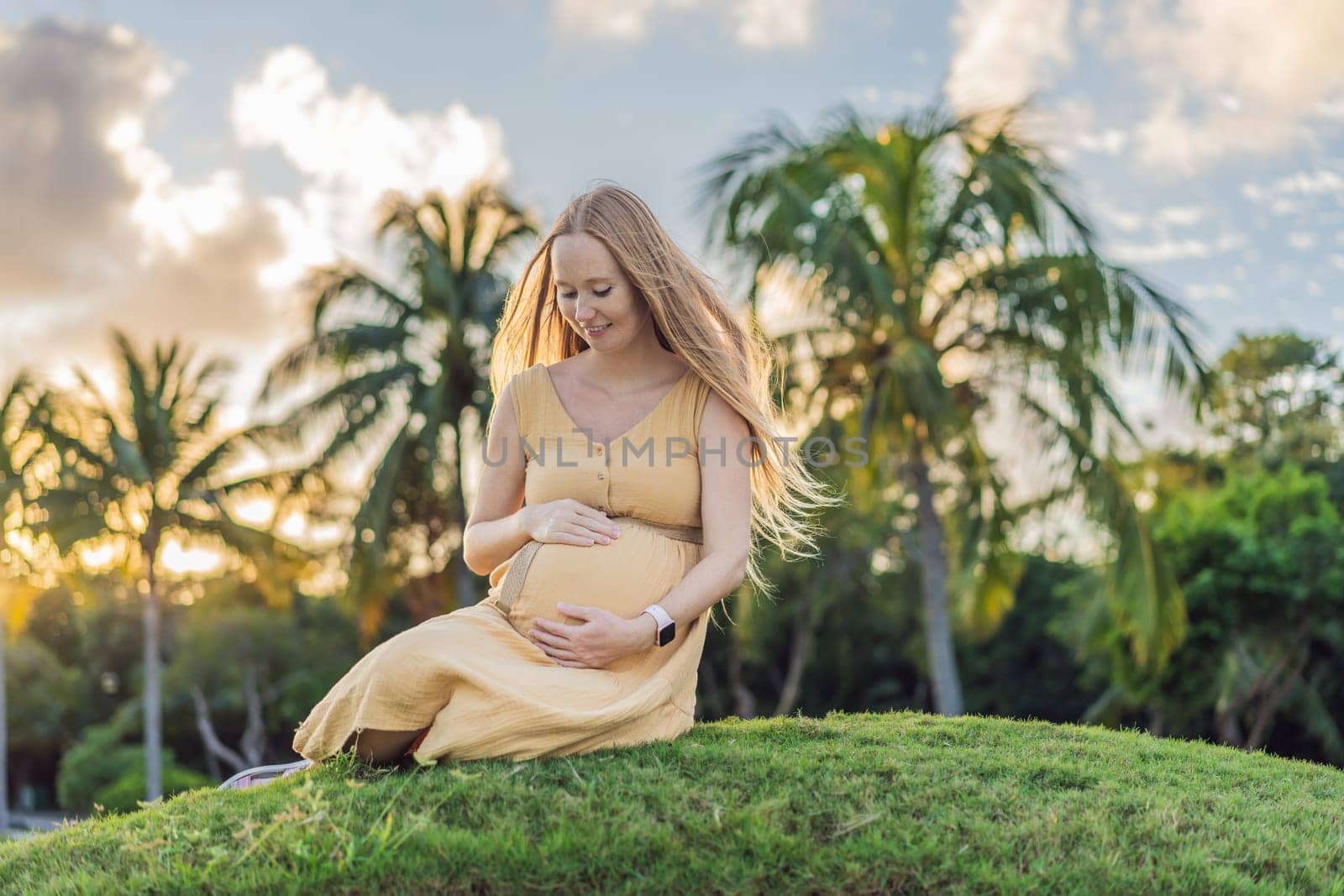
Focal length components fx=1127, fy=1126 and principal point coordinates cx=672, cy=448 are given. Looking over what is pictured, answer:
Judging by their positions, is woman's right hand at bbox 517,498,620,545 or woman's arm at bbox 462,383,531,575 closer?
woman's right hand at bbox 517,498,620,545

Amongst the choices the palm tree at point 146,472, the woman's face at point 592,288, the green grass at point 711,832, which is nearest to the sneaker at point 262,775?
the green grass at point 711,832

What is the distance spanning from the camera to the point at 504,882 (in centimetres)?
271

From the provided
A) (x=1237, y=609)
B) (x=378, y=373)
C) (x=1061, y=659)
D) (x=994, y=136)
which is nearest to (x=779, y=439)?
(x=994, y=136)

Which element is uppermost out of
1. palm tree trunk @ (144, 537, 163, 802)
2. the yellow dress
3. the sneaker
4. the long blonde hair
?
the long blonde hair

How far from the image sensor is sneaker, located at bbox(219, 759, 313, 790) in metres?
3.67

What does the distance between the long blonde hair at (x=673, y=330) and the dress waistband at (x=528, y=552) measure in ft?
1.16

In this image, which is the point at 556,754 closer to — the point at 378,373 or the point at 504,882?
the point at 504,882

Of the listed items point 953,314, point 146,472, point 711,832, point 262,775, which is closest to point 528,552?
point 711,832

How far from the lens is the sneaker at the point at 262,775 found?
3666mm

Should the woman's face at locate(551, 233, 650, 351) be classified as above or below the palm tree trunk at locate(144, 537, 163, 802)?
above

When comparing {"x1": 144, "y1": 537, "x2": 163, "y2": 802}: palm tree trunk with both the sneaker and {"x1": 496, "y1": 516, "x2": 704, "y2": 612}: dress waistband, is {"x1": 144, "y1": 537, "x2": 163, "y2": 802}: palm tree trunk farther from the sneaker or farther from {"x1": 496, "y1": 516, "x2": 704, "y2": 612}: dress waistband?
{"x1": 496, "y1": 516, "x2": 704, "y2": 612}: dress waistband

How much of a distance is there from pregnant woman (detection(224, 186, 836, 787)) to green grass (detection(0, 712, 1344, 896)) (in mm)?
149

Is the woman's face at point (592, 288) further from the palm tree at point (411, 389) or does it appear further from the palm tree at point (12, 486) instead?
the palm tree at point (12, 486)

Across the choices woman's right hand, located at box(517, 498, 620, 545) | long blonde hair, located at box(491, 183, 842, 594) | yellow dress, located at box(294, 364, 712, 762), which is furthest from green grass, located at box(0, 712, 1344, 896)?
long blonde hair, located at box(491, 183, 842, 594)
